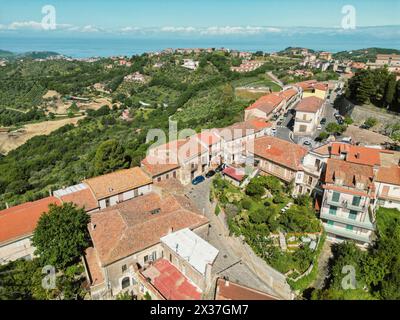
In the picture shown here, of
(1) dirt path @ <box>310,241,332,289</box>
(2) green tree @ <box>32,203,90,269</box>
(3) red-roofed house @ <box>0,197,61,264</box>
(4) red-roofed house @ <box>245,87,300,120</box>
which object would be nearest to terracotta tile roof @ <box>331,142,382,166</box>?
(1) dirt path @ <box>310,241,332,289</box>

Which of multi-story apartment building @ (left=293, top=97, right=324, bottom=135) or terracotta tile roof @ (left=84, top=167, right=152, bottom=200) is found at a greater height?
multi-story apartment building @ (left=293, top=97, right=324, bottom=135)

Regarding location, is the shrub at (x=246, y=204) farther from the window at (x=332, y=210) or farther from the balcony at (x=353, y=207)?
the balcony at (x=353, y=207)

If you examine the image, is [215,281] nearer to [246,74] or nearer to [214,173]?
[214,173]

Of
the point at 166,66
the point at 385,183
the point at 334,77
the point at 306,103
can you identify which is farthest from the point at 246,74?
the point at 385,183

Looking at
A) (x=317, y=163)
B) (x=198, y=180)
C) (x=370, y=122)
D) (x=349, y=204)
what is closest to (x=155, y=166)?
(x=198, y=180)

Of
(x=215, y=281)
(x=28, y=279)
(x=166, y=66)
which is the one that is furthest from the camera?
(x=166, y=66)

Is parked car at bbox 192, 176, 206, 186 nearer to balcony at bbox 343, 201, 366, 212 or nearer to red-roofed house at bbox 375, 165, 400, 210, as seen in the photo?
balcony at bbox 343, 201, 366, 212
